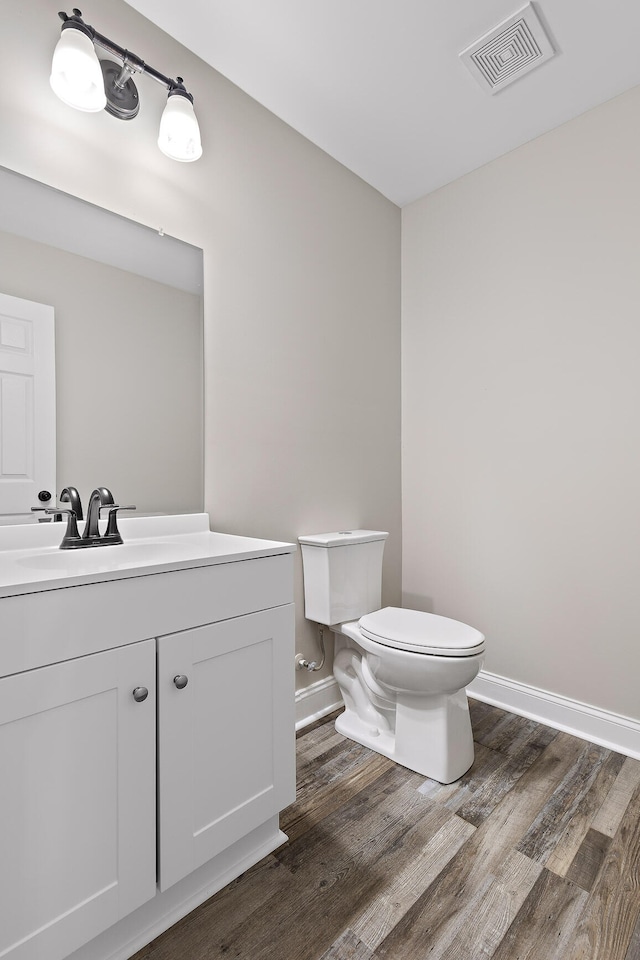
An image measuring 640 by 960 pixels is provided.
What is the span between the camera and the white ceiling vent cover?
1.55 metres

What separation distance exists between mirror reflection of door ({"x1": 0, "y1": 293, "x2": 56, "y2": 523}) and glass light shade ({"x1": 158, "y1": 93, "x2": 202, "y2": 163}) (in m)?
0.63

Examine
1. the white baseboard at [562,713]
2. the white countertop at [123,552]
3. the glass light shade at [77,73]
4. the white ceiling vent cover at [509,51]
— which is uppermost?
the white ceiling vent cover at [509,51]

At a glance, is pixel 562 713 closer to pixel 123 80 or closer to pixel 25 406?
pixel 25 406

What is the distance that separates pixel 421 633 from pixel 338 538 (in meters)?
0.48

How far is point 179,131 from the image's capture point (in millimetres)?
1494

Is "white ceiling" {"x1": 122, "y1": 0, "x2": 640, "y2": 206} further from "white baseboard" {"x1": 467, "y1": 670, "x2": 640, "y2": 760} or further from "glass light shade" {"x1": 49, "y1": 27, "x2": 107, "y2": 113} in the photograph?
"white baseboard" {"x1": 467, "y1": 670, "x2": 640, "y2": 760}

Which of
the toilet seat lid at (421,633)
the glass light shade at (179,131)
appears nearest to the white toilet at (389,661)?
the toilet seat lid at (421,633)

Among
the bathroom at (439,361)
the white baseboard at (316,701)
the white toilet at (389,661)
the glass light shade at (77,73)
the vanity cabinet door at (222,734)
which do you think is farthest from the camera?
the white baseboard at (316,701)

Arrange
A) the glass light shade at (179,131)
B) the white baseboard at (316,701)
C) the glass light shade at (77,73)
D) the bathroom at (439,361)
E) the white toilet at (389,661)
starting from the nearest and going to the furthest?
the glass light shade at (77,73), the glass light shade at (179,131), the white toilet at (389,661), the bathroom at (439,361), the white baseboard at (316,701)

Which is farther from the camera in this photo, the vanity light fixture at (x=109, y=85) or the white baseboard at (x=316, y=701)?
the white baseboard at (x=316, y=701)

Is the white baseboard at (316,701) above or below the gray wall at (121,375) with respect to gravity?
below

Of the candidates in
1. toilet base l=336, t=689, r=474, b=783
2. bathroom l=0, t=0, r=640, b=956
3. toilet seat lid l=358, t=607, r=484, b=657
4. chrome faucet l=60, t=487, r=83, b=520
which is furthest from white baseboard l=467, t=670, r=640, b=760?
chrome faucet l=60, t=487, r=83, b=520

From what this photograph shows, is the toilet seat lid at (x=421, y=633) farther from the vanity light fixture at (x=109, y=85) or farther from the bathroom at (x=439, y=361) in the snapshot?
the vanity light fixture at (x=109, y=85)

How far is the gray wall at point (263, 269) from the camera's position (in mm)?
1390
